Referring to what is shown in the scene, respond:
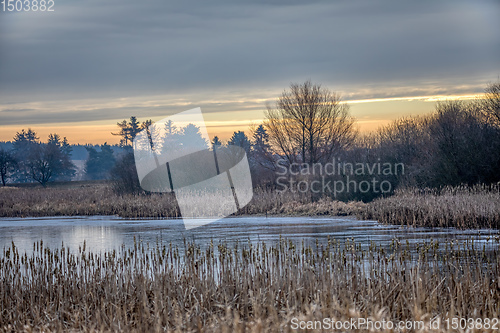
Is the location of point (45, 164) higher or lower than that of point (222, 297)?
higher

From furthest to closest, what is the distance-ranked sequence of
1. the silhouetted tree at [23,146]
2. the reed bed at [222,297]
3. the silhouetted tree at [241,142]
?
the silhouetted tree at [23,146], the silhouetted tree at [241,142], the reed bed at [222,297]

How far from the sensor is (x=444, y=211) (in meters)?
20.3

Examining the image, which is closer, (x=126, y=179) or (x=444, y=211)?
(x=444, y=211)

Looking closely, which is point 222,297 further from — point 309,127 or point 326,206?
point 309,127

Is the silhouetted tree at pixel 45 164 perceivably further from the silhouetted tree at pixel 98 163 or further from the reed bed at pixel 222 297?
the reed bed at pixel 222 297

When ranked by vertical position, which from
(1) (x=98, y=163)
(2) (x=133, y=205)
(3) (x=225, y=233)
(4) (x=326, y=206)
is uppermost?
(1) (x=98, y=163)

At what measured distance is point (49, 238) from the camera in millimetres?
19766

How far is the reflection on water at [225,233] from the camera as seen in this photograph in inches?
672

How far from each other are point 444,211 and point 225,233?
8.25 m

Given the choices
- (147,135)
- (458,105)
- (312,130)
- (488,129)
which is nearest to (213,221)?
(488,129)

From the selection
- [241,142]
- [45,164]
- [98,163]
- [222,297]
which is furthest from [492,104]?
[98,163]

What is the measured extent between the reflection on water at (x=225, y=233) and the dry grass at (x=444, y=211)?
885mm

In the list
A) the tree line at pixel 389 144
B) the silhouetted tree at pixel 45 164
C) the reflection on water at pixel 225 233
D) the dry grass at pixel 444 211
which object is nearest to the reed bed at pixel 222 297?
the reflection on water at pixel 225 233

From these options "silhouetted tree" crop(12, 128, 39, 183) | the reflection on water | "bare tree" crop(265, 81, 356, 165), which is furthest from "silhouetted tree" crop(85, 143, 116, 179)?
the reflection on water
